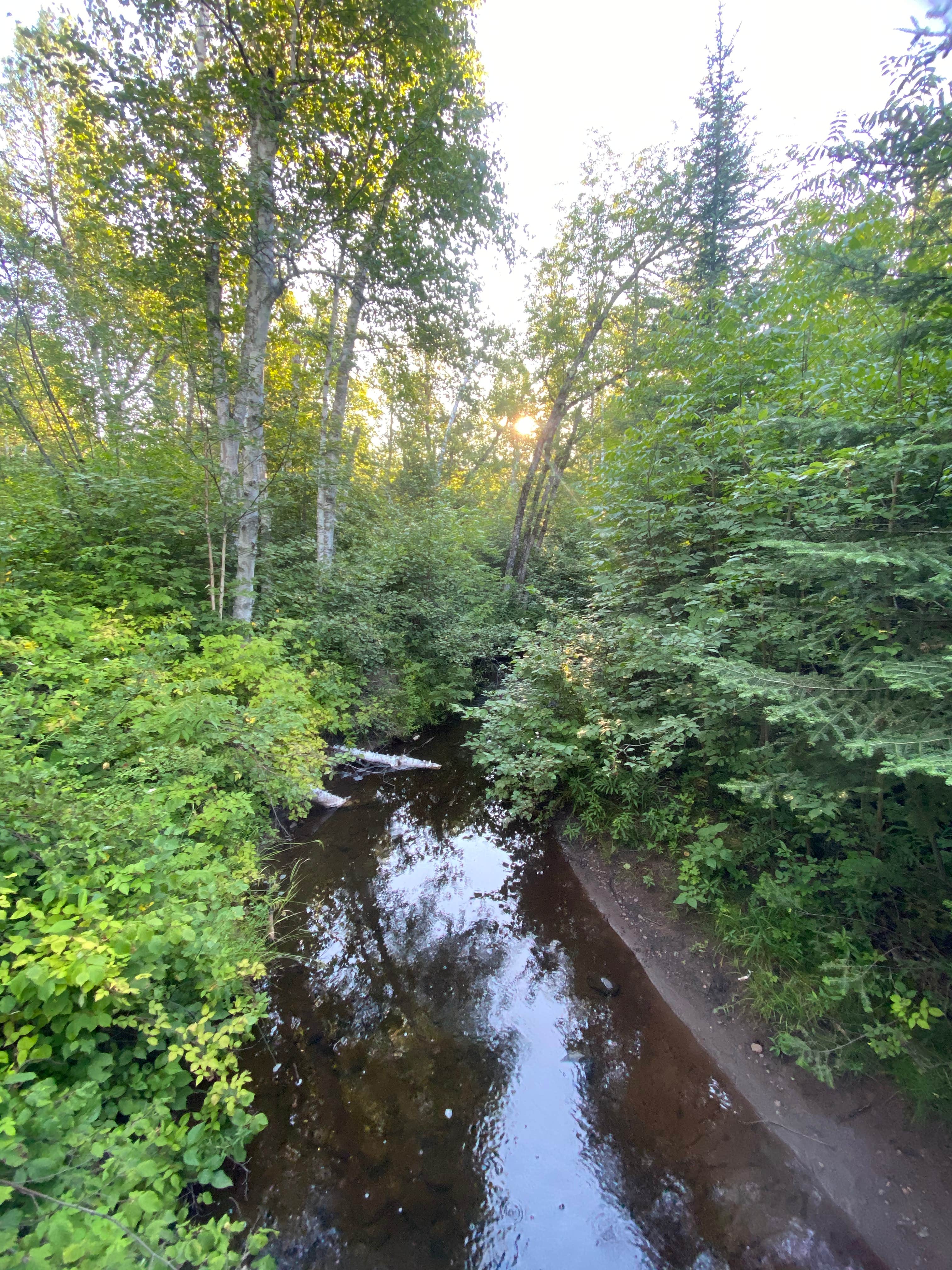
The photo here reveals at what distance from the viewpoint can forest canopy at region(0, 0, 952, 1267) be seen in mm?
2387

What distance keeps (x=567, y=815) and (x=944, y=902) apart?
401cm

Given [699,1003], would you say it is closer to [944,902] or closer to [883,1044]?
[883,1044]

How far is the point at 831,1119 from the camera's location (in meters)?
3.04

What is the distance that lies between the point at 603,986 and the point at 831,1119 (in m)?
1.68

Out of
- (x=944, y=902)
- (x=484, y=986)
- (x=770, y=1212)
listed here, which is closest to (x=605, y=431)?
(x=944, y=902)

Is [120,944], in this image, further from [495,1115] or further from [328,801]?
[328,801]

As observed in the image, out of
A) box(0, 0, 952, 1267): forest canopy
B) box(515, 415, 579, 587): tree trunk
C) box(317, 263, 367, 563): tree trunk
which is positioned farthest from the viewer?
box(515, 415, 579, 587): tree trunk

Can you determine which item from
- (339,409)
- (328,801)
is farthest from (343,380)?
(328,801)

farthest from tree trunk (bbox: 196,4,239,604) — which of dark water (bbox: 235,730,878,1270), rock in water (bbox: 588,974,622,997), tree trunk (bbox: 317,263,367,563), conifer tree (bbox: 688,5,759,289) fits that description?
conifer tree (bbox: 688,5,759,289)

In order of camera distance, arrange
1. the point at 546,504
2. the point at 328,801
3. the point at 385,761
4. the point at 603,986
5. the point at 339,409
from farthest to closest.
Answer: the point at 546,504, the point at 339,409, the point at 385,761, the point at 328,801, the point at 603,986

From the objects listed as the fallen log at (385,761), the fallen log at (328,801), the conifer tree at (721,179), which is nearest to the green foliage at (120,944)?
the fallen log at (328,801)

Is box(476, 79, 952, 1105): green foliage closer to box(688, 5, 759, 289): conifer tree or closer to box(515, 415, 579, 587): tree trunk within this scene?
box(688, 5, 759, 289): conifer tree

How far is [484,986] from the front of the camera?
4.18 metres

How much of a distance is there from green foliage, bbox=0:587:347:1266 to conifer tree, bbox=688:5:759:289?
12402mm
